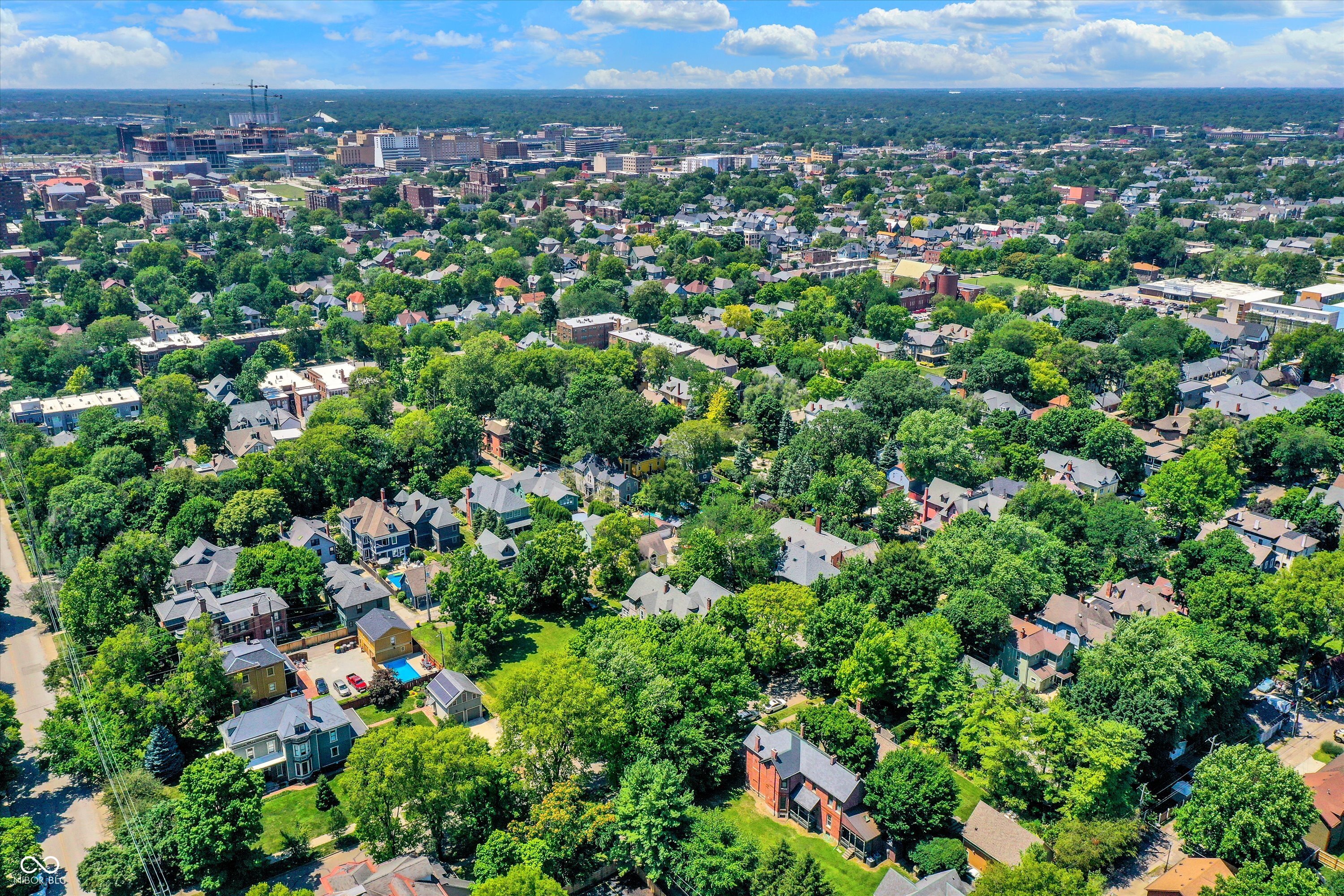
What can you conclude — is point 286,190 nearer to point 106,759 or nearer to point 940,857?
point 106,759

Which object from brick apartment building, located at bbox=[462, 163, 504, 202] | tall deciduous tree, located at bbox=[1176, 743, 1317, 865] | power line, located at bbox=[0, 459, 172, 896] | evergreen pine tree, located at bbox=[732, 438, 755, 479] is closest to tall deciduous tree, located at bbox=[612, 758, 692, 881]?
power line, located at bbox=[0, 459, 172, 896]

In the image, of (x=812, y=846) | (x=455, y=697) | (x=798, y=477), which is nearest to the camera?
(x=812, y=846)

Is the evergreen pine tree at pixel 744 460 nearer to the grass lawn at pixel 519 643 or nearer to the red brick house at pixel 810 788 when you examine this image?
the grass lawn at pixel 519 643

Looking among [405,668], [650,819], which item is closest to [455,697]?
[405,668]

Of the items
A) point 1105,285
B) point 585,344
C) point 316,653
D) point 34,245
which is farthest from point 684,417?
point 34,245

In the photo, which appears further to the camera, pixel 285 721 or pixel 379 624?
pixel 379 624

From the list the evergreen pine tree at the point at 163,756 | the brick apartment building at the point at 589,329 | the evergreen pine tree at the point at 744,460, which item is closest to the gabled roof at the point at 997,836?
the evergreen pine tree at the point at 163,756
